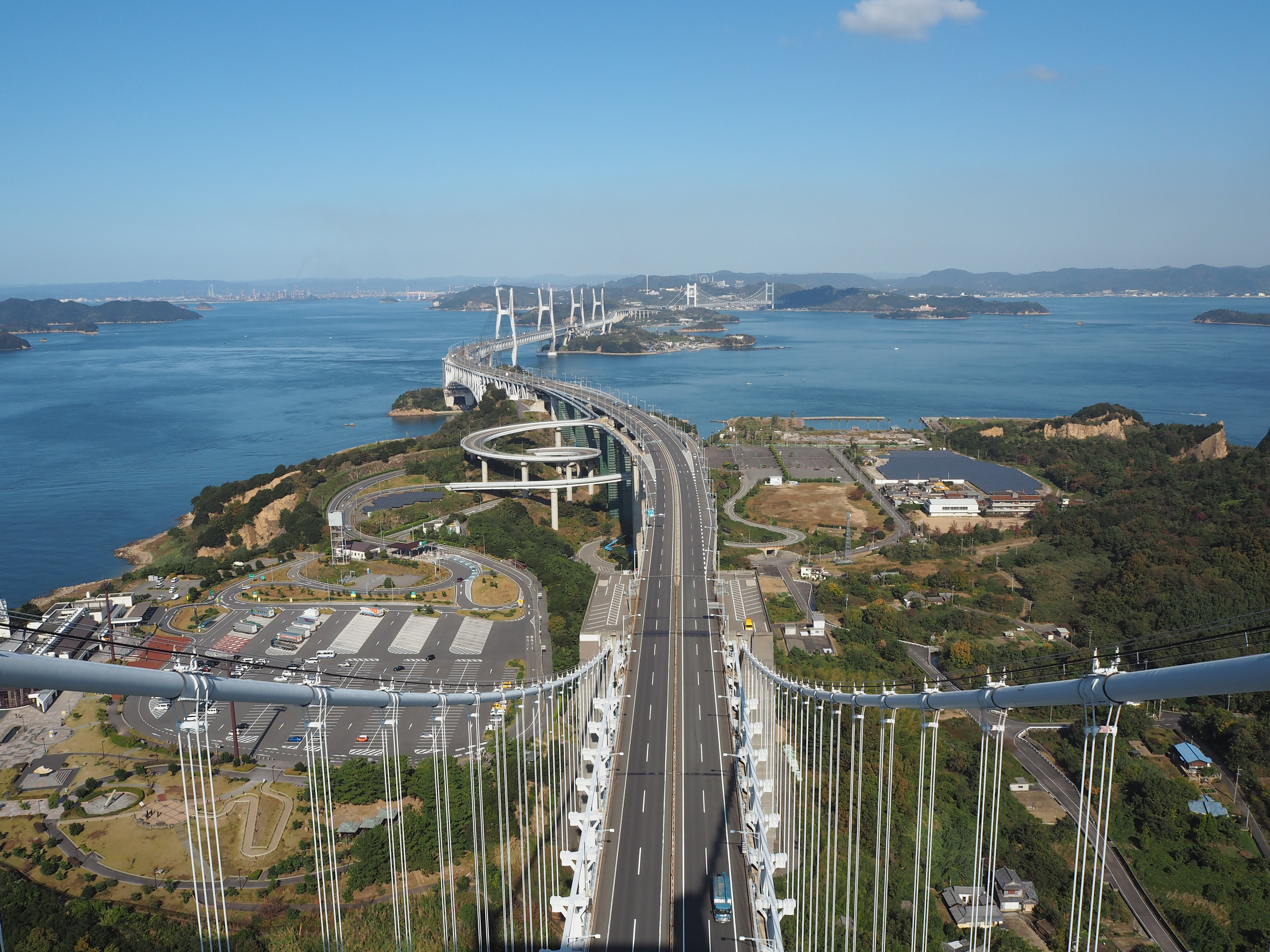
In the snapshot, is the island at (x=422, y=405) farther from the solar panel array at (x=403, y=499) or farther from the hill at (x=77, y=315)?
the hill at (x=77, y=315)

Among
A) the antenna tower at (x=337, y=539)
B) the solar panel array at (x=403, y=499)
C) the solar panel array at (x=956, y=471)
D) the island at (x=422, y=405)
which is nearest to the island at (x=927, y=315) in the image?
the island at (x=422, y=405)

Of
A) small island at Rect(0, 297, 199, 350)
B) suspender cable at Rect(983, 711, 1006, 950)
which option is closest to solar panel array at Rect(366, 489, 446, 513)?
suspender cable at Rect(983, 711, 1006, 950)

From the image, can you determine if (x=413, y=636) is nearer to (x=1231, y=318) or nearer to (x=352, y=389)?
(x=352, y=389)

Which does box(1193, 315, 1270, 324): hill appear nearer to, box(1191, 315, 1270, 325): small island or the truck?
box(1191, 315, 1270, 325): small island

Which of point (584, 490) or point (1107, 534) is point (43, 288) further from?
point (1107, 534)

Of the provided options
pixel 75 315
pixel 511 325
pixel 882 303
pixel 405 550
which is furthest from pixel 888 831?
pixel 882 303

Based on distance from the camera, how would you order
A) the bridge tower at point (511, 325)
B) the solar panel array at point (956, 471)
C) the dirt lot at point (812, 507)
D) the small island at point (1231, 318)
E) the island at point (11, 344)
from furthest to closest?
the small island at point (1231, 318) < the island at point (11, 344) < the bridge tower at point (511, 325) < the solar panel array at point (956, 471) < the dirt lot at point (812, 507)
